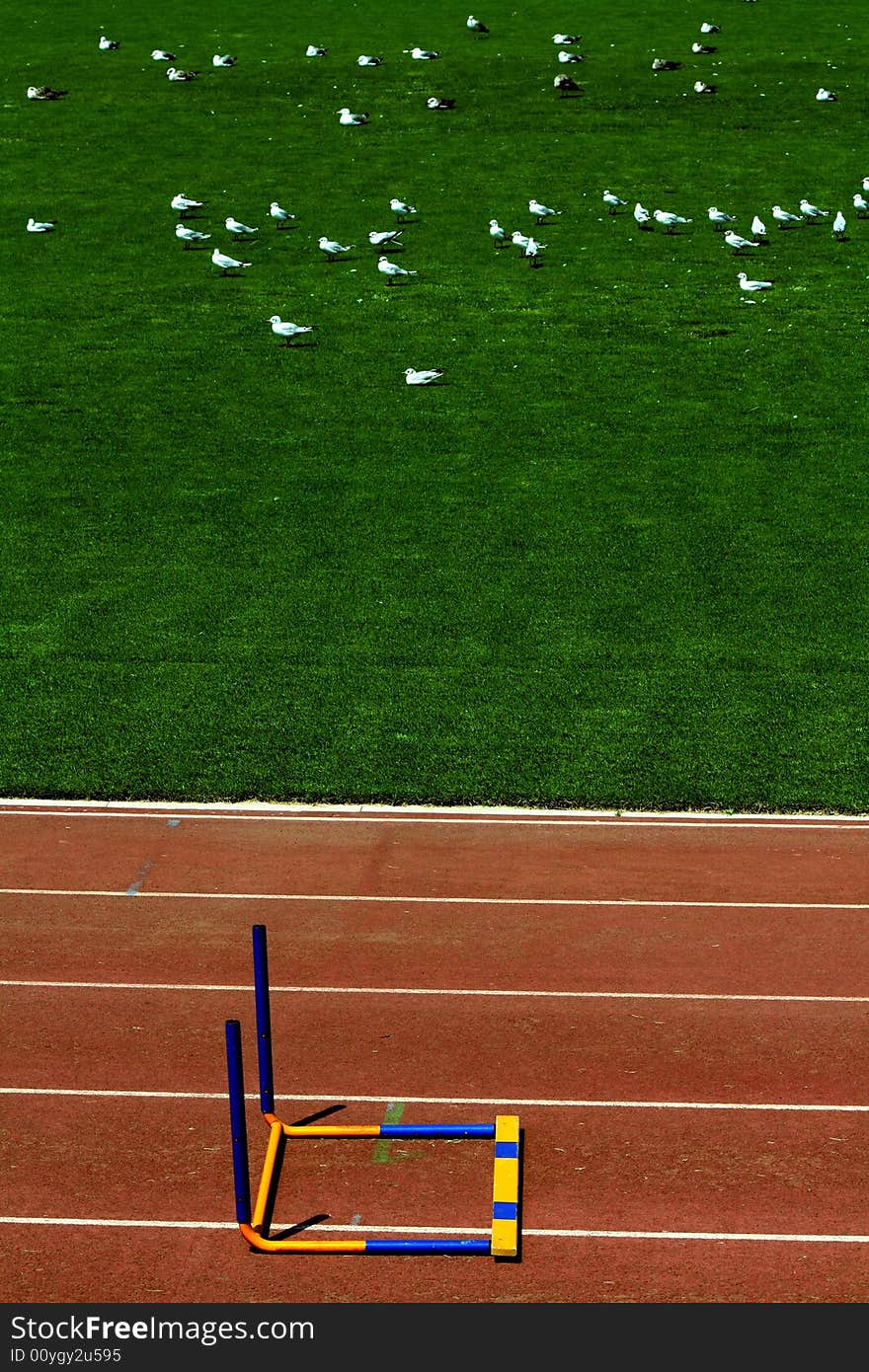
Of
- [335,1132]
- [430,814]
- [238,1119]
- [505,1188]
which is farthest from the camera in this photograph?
[430,814]

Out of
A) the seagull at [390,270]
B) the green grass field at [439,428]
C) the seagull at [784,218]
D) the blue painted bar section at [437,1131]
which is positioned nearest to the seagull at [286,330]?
the green grass field at [439,428]

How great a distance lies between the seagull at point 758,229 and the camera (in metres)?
34.4

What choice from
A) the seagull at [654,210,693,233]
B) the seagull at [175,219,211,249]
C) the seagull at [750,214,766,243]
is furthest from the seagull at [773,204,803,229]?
the seagull at [175,219,211,249]

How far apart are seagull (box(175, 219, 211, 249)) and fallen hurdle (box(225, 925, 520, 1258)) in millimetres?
27672

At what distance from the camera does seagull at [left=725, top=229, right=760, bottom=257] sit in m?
33.8

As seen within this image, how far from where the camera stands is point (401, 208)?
35.8 metres

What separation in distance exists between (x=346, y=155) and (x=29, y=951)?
31.1m

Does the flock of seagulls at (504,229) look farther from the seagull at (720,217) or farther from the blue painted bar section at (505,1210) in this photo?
the blue painted bar section at (505,1210)

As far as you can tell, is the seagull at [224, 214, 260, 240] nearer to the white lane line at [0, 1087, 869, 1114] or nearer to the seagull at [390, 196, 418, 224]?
the seagull at [390, 196, 418, 224]

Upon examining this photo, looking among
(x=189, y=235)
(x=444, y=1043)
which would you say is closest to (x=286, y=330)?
(x=189, y=235)

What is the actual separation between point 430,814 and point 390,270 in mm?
19847

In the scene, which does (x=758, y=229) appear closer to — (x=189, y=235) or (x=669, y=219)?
(x=669, y=219)

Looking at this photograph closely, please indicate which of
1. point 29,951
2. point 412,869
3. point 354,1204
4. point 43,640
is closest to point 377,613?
point 43,640

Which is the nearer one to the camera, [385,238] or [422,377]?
[422,377]
